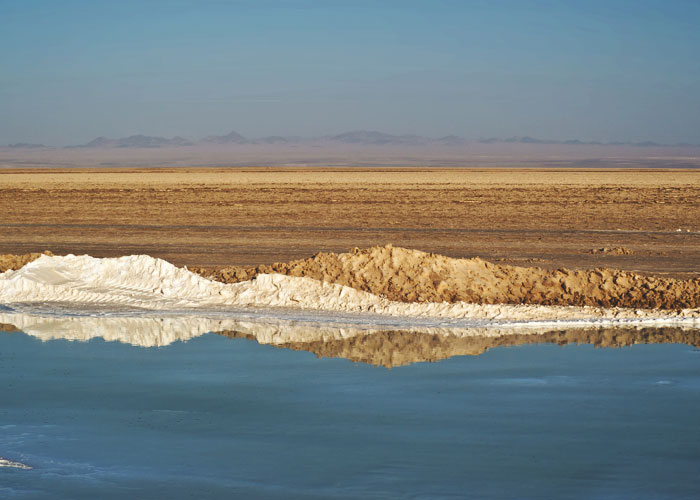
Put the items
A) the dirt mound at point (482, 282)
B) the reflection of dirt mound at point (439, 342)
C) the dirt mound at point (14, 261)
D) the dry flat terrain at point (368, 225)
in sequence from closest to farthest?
1. the reflection of dirt mound at point (439, 342)
2. the dirt mound at point (482, 282)
3. the dirt mound at point (14, 261)
4. the dry flat terrain at point (368, 225)

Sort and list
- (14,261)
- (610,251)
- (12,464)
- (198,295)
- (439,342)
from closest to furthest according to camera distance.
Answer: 1. (12,464)
2. (439,342)
3. (198,295)
4. (14,261)
5. (610,251)

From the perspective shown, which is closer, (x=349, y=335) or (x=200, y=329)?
(x=349, y=335)

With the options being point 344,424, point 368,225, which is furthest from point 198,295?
point 368,225

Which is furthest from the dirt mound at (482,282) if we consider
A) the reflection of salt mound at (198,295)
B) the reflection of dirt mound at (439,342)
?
the reflection of dirt mound at (439,342)

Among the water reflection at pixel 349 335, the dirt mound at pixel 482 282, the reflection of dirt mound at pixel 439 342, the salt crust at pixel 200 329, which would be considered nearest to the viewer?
the reflection of dirt mound at pixel 439 342

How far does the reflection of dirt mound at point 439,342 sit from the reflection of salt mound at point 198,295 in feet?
2.27

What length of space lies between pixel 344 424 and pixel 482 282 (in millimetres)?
6158

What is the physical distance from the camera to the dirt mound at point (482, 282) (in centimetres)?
1241

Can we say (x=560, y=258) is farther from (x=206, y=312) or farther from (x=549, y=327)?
(x=206, y=312)

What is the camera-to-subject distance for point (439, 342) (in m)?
10.1

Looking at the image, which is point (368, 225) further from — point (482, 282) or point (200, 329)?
point (200, 329)

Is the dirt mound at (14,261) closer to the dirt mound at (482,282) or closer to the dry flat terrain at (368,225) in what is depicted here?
the dry flat terrain at (368,225)

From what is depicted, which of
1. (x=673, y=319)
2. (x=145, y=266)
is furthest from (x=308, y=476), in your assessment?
(x=145, y=266)

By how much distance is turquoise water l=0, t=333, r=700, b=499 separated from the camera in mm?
5770
